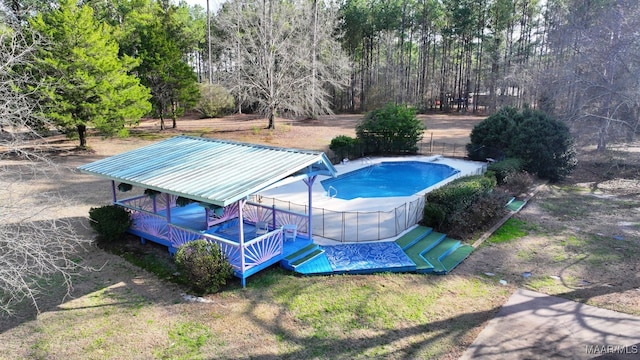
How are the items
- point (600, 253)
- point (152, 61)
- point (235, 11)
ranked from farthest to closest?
point (235, 11)
point (152, 61)
point (600, 253)

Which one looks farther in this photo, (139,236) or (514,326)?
(139,236)

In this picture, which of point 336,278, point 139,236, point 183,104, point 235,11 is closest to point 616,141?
point 336,278

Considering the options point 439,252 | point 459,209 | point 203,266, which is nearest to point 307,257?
point 203,266

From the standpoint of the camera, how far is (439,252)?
11961mm

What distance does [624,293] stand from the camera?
376 inches

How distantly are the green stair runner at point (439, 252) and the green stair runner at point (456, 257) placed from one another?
0.12 m

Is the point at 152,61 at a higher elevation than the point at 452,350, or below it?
higher

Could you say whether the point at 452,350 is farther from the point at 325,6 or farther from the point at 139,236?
the point at 325,6

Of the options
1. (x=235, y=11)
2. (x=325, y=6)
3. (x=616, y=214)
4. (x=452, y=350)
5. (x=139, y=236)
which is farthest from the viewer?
(x=325, y=6)

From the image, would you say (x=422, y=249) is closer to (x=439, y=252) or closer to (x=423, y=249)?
(x=423, y=249)

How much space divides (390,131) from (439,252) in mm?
16211

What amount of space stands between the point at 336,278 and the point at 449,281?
272cm

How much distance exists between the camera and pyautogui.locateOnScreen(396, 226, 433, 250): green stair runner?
1222 cm

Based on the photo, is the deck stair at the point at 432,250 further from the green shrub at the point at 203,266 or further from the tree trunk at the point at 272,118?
the tree trunk at the point at 272,118
